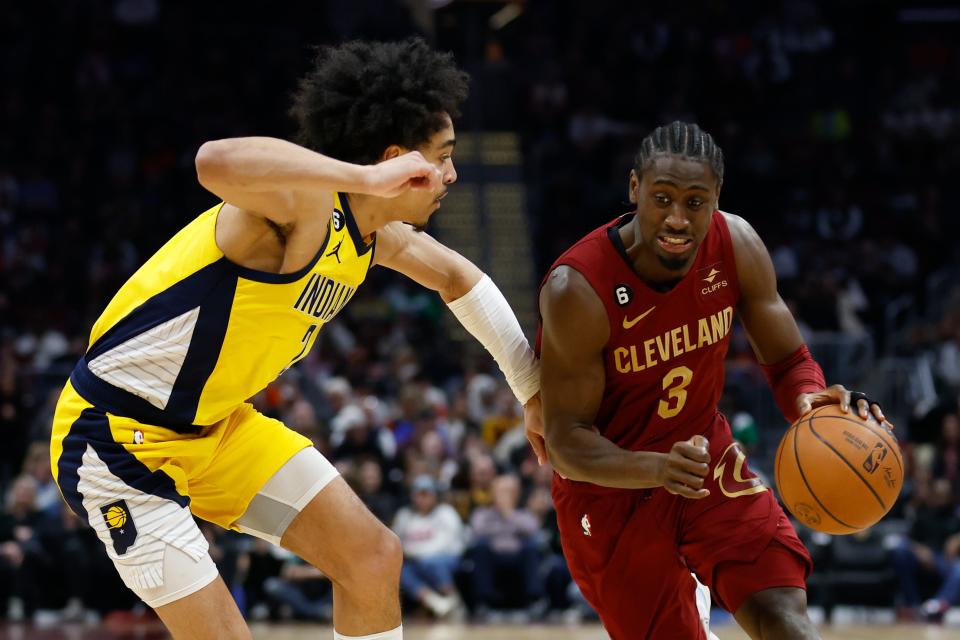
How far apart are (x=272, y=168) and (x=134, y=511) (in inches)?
44.7

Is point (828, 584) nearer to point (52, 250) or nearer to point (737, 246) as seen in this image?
point (737, 246)

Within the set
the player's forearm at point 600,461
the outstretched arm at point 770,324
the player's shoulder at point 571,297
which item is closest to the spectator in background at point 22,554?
the player's forearm at point 600,461


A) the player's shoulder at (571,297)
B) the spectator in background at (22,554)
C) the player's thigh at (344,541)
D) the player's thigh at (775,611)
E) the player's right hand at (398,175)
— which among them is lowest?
the spectator in background at (22,554)

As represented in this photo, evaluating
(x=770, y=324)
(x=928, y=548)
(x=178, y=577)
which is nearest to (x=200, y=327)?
(x=178, y=577)

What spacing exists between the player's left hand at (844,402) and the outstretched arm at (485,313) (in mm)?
1004

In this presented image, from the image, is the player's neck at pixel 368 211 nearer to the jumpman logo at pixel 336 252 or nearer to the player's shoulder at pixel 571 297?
the jumpman logo at pixel 336 252

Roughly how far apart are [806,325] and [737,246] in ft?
32.8

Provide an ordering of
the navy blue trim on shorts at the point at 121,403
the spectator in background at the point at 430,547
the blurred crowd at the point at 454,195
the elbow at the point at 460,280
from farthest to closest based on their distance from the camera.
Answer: the blurred crowd at the point at 454,195 < the spectator in background at the point at 430,547 < the elbow at the point at 460,280 < the navy blue trim on shorts at the point at 121,403

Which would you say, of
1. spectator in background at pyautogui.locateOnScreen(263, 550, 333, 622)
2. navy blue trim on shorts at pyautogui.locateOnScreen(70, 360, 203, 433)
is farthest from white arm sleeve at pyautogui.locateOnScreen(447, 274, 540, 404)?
spectator in background at pyautogui.locateOnScreen(263, 550, 333, 622)

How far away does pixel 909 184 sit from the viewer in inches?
664

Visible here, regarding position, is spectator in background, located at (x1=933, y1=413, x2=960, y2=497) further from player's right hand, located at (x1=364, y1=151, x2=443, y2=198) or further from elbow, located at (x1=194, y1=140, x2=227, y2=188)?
elbow, located at (x1=194, y1=140, x2=227, y2=188)

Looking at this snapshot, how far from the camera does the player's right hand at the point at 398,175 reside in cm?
357

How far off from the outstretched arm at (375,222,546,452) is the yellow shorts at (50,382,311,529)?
0.88m

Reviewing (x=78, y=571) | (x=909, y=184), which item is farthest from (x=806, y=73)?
(x=78, y=571)
